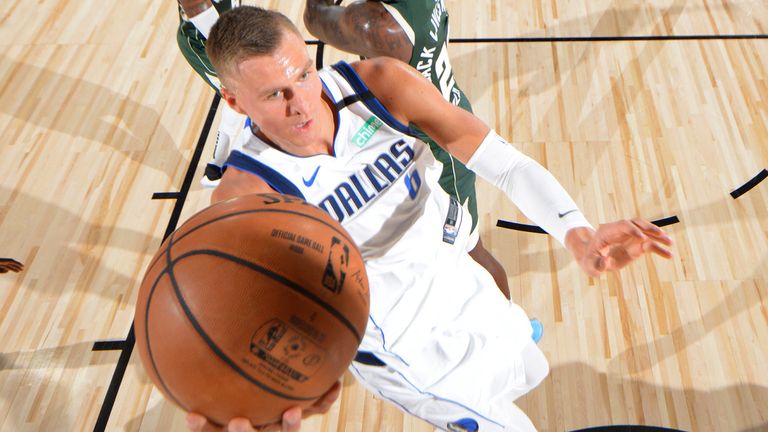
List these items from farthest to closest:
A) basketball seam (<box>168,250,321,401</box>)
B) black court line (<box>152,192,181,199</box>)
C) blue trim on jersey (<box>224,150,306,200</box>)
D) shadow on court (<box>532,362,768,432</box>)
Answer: black court line (<box>152,192,181,199</box>), shadow on court (<box>532,362,768,432</box>), blue trim on jersey (<box>224,150,306,200</box>), basketball seam (<box>168,250,321,401</box>)

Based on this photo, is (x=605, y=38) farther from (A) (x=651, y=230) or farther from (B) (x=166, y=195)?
(A) (x=651, y=230)

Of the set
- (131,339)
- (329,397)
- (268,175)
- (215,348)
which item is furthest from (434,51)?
(131,339)

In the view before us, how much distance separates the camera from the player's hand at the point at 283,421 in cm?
147

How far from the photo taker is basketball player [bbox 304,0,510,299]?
8.13 feet

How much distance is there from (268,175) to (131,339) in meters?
1.66

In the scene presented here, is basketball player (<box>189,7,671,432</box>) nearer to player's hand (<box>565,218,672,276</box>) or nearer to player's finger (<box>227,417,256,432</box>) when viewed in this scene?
player's hand (<box>565,218,672,276</box>)

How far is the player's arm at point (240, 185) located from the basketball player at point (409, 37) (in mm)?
671

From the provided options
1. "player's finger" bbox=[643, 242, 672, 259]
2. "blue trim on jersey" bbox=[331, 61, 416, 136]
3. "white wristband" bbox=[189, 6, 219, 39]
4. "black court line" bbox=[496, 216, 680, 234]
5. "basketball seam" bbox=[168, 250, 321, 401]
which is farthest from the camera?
"black court line" bbox=[496, 216, 680, 234]

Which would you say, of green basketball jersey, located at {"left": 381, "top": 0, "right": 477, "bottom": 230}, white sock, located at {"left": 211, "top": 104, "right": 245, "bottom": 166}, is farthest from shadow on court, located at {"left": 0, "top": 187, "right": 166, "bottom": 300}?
green basketball jersey, located at {"left": 381, "top": 0, "right": 477, "bottom": 230}

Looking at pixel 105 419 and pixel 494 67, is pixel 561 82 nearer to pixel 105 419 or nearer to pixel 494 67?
pixel 494 67

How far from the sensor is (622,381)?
2832mm

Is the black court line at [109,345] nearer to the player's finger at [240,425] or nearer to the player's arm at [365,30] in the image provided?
the player's arm at [365,30]

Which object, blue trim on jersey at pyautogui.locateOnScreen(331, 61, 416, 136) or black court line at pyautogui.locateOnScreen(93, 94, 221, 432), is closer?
blue trim on jersey at pyautogui.locateOnScreen(331, 61, 416, 136)

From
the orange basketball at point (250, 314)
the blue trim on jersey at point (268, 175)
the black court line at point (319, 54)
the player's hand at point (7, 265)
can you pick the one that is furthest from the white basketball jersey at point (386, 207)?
the black court line at point (319, 54)
